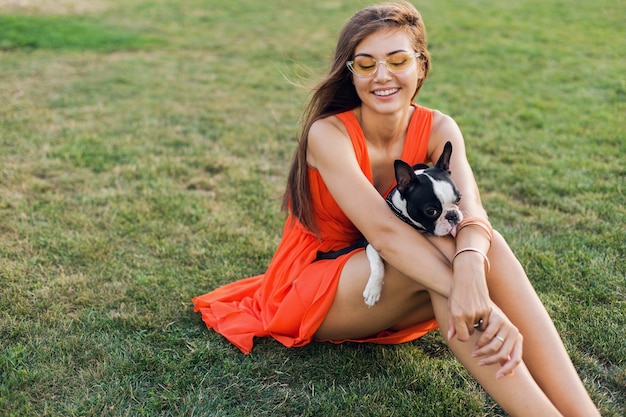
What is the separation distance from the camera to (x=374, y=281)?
2.59m

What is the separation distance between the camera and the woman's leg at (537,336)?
2.28 meters

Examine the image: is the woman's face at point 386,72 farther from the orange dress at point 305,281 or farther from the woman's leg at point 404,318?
the woman's leg at point 404,318

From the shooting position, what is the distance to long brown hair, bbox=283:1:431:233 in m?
2.75

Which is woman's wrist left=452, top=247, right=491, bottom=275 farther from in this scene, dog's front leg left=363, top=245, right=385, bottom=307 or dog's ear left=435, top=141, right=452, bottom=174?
dog's ear left=435, top=141, right=452, bottom=174

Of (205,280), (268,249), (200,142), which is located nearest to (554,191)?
(268,249)

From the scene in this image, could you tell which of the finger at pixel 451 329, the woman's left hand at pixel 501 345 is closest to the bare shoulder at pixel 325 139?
the finger at pixel 451 329

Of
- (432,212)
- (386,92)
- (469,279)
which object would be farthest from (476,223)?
(386,92)

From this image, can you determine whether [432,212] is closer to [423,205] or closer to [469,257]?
[423,205]

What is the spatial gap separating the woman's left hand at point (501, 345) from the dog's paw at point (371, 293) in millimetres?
517

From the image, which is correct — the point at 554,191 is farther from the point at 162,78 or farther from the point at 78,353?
the point at 162,78

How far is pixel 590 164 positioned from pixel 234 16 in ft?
27.9

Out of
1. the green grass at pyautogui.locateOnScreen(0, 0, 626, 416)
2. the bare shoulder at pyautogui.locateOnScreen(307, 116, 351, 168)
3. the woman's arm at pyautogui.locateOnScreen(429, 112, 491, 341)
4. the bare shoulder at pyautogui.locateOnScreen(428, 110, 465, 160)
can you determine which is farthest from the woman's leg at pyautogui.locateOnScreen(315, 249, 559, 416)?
the bare shoulder at pyautogui.locateOnScreen(428, 110, 465, 160)

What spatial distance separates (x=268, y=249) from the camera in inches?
158

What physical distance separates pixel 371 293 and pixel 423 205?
0.45m
